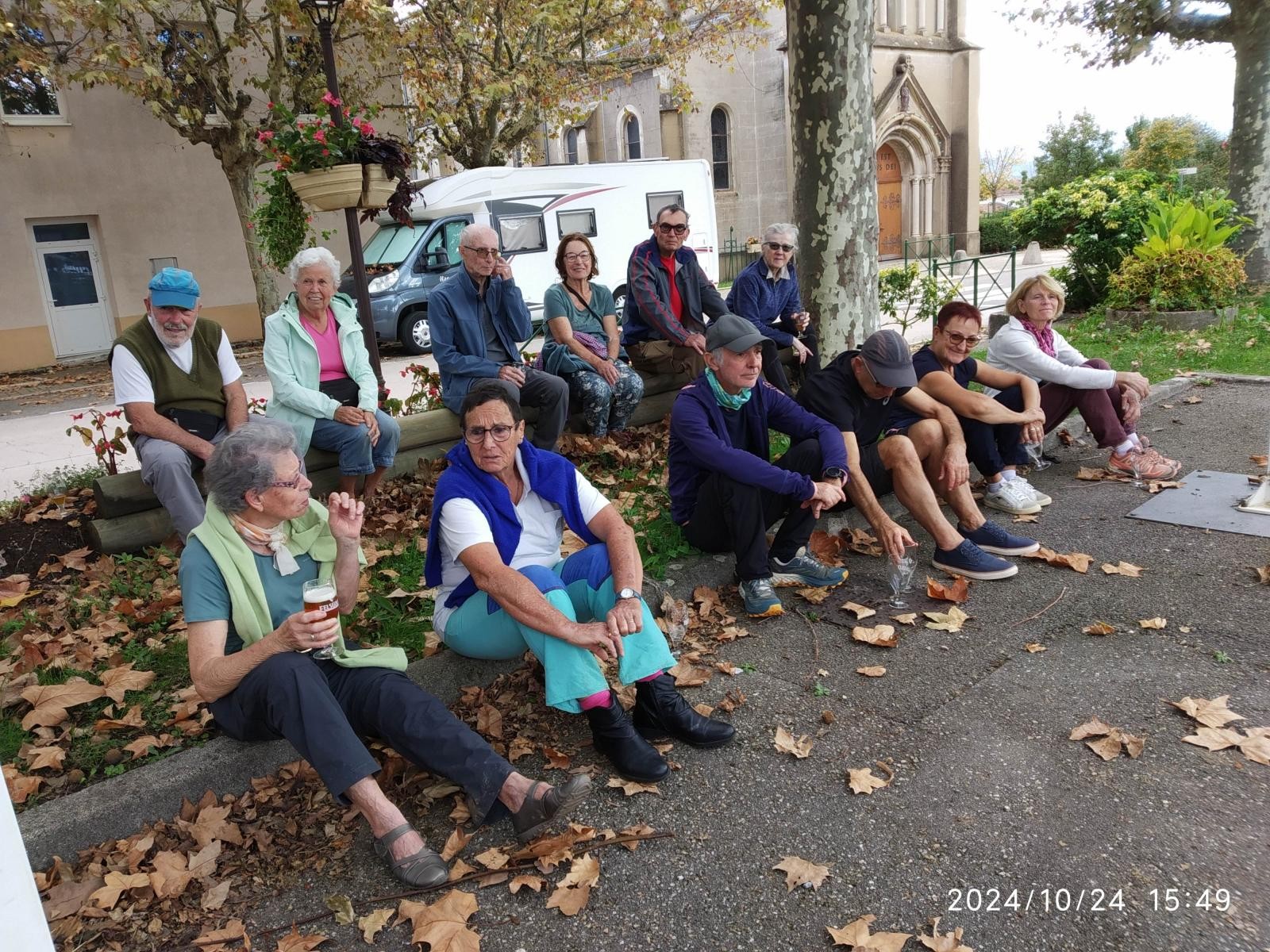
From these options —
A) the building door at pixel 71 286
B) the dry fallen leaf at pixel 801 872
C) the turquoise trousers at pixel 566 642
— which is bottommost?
the dry fallen leaf at pixel 801 872

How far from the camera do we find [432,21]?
1544cm

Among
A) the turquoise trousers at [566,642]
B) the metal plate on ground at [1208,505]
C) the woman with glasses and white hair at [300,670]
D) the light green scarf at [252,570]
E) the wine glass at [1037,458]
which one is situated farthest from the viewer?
the wine glass at [1037,458]

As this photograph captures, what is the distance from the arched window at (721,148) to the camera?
32.8 metres

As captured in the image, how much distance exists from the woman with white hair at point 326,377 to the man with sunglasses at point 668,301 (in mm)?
2292

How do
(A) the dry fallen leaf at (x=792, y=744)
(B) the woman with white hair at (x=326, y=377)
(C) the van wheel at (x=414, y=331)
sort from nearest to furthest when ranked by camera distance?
1. (A) the dry fallen leaf at (x=792, y=744)
2. (B) the woman with white hair at (x=326, y=377)
3. (C) the van wheel at (x=414, y=331)

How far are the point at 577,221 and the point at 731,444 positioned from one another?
1361 cm

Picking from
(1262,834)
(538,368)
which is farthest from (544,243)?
(1262,834)

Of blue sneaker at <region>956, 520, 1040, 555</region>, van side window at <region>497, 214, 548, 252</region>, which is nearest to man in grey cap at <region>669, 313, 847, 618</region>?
blue sneaker at <region>956, 520, 1040, 555</region>

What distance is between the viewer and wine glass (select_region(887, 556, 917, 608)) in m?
4.26

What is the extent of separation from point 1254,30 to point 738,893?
53.0ft

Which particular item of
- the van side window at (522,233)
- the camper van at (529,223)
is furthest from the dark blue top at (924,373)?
the van side window at (522,233)

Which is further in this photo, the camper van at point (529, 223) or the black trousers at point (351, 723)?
the camper van at point (529, 223)

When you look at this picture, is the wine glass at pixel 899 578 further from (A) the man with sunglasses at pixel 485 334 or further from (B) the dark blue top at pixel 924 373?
(A) the man with sunglasses at pixel 485 334

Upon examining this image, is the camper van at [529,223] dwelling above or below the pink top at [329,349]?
above
